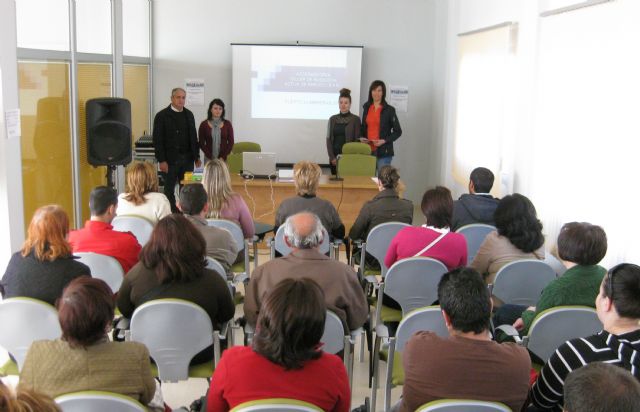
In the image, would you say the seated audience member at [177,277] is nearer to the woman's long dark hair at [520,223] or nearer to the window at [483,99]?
the woman's long dark hair at [520,223]

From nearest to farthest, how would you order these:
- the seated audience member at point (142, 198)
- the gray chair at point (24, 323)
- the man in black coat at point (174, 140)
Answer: the gray chair at point (24, 323) → the seated audience member at point (142, 198) → the man in black coat at point (174, 140)

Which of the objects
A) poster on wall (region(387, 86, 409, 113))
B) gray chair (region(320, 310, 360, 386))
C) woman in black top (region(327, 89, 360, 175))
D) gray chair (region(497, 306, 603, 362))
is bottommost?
gray chair (region(320, 310, 360, 386))

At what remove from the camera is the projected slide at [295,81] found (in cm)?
1013

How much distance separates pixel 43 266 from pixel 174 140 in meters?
5.18

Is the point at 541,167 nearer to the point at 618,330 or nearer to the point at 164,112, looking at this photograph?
the point at 618,330

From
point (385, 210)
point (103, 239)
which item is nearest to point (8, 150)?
point (103, 239)

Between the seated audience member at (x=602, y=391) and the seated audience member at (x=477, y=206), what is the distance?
3.50 meters

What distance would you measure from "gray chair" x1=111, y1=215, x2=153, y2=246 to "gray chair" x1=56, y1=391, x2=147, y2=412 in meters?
2.88

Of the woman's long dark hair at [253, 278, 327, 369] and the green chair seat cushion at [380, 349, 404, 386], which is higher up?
the woman's long dark hair at [253, 278, 327, 369]

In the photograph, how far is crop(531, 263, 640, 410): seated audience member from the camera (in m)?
2.52

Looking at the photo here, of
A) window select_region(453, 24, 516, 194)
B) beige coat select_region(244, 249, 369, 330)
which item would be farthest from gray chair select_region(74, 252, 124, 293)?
window select_region(453, 24, 516, 194)

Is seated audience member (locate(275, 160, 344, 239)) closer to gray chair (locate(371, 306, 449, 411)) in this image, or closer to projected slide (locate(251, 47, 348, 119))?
gray chair (locate(371, 306, 449, 411))

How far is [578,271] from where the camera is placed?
339 centimetres

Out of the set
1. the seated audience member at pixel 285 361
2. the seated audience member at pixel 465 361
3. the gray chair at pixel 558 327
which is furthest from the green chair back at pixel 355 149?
the seated audience member at pixel 285 361
